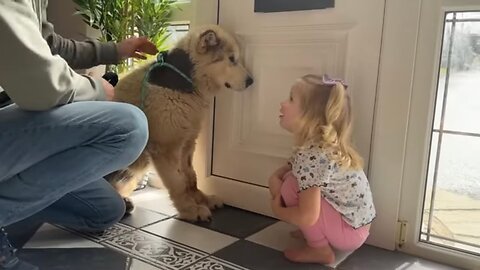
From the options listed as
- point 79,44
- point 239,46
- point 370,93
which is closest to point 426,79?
point 370,93

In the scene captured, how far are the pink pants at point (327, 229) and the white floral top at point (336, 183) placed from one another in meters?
0.02

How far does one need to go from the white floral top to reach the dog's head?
47 centimetres

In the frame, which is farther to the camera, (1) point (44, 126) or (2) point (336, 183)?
(2) point (336, 183)

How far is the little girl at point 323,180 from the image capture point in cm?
122

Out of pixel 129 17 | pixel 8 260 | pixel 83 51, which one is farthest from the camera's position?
pixel 129 17

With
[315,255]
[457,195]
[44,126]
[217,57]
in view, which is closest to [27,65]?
[44,126]

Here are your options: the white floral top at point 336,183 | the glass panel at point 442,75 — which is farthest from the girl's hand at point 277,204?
the glass panel at point 442,75

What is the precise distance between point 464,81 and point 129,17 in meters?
1.43

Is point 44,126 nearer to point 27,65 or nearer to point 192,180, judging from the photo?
point 27,65

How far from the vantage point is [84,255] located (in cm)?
126

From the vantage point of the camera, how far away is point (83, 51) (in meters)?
1.45

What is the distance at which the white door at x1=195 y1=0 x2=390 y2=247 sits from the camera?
4.57 feet

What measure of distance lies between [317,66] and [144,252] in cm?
84

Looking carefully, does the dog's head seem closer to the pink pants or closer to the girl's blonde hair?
the girl's blonde hair
